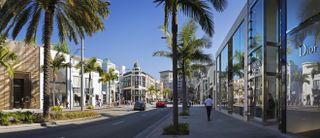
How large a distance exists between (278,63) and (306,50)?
424cm

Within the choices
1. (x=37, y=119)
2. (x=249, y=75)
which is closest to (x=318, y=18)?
(x=249, y=75)

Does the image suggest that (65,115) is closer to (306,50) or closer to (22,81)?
(306,50)

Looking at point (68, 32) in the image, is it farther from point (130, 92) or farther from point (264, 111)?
point (130, 92)

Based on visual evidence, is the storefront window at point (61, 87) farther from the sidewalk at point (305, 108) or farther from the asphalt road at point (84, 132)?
the sidewalk at point (305, 108)

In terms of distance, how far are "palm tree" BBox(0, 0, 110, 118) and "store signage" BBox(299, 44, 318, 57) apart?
572 inches

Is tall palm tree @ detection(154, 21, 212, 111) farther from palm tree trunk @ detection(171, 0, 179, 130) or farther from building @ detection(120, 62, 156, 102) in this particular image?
building @ detection(120, 62, 156, 102)

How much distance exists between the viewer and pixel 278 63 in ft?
59.2

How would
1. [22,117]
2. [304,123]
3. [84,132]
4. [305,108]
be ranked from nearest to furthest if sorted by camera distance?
[304,123] → [305,108] → [84,132] → [22,117]

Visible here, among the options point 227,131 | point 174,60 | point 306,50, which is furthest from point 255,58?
point 306,50

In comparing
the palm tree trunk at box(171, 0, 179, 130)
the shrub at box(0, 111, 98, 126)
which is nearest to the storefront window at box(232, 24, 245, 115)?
the palm tree trunk at box(171, 0, 179, 130)

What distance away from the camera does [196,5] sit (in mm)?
17781

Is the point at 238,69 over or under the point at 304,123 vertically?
over

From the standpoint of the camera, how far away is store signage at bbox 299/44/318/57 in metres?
12.9

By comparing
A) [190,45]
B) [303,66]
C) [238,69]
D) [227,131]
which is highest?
[190,45]
